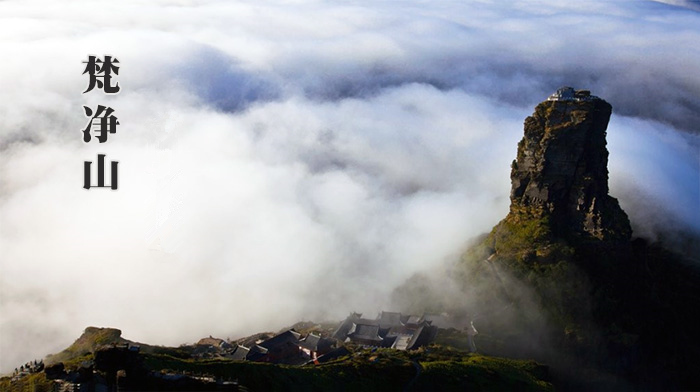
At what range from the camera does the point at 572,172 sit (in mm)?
95750

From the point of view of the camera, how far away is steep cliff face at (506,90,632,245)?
9481 centimetres

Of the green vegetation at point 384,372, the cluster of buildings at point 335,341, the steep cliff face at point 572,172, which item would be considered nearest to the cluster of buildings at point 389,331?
the cluster of buildings at point 335,341

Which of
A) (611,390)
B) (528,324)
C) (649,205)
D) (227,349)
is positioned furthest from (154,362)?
(649,205)

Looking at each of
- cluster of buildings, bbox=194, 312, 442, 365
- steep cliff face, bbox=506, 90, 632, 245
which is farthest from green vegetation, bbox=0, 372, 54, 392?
steep cliff face, bbox=506, 90, 632, 245

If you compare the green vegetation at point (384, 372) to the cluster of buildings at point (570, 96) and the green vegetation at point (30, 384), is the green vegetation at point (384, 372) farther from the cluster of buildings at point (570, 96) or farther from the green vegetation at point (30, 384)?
the cluster of buildings at point (570, 96)

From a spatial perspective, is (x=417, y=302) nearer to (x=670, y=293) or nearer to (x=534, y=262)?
(x=534, y=262)

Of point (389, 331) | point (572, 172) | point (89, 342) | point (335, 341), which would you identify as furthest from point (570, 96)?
point (89, 342)

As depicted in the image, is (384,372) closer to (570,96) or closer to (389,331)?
(389,331)

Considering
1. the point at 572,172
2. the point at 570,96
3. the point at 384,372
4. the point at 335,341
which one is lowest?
the point at 384,372

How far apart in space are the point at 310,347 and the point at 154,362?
2930cm

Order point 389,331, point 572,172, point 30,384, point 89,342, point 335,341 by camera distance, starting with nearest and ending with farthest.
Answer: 1. point 30,384
2. point 89,342
3. point 335,341
4. point 389,331
5. point 572,172

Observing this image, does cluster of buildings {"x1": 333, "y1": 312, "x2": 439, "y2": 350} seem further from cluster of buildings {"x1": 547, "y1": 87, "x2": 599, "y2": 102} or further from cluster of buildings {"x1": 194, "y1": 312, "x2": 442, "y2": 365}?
cluster of buildings {"x1": 547, "y1": 87, "x2": 599, "y2": 102}

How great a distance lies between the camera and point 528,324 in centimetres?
8881

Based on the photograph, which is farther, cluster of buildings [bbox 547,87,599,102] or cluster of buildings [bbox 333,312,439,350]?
cluster of buildings [bbox 547,87,599,102]
